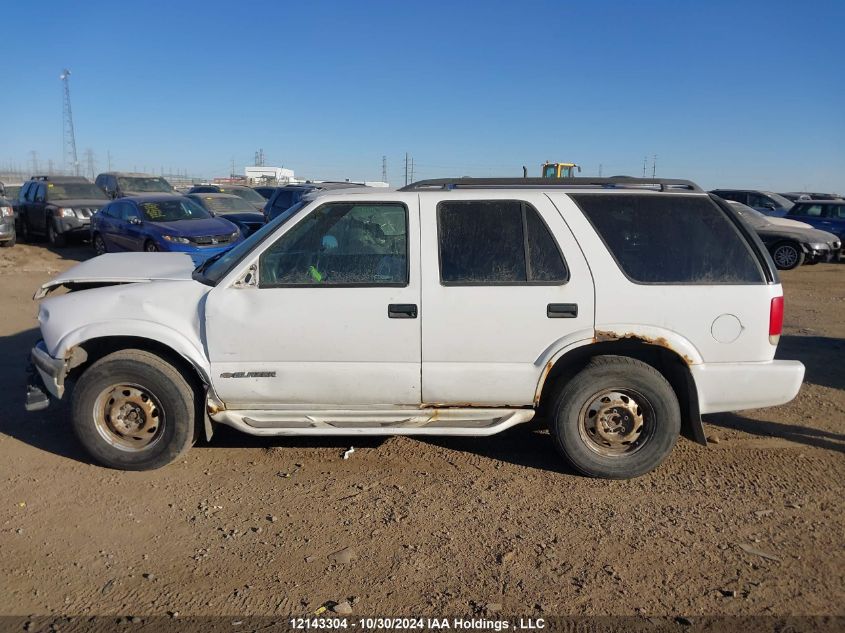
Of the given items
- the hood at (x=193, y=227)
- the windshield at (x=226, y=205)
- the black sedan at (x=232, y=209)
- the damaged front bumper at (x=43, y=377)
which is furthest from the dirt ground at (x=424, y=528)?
the windshield at (x=226, y=205)

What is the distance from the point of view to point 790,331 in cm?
885

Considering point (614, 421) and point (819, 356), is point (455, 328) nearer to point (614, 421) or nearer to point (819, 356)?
point (614, 421)

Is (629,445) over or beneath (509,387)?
beneath

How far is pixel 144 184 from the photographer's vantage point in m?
23.6

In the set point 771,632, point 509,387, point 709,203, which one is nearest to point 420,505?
point 509,387

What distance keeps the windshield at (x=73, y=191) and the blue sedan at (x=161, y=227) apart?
14.1ft

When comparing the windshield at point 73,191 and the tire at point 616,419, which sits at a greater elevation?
the windshield at point 73,191

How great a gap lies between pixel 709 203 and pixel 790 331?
5.15 m

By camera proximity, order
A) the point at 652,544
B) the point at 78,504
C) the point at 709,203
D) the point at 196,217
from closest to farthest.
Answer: the point at 652,544, the point at 78,504, the point at 709,203, the point at 196,217

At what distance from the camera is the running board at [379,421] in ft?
14.9

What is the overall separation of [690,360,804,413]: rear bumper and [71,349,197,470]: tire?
128 inches

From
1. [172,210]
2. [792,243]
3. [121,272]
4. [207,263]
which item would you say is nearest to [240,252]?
[207,263]

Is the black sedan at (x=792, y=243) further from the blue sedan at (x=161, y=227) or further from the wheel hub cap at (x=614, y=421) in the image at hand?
the wheel hub cap at (x=614, y=421)

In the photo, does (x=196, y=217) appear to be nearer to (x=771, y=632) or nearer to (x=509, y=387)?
(x=509, y=387)
